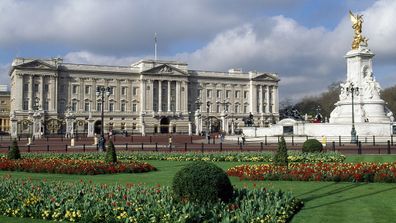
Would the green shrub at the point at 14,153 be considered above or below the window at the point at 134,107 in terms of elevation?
below

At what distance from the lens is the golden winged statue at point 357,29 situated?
53.9 metres

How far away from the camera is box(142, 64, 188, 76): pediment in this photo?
11406 centimetres

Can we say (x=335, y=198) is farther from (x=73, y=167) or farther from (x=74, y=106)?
(x=74, y=106)

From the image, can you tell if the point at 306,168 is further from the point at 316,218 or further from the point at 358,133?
the point at 358,133

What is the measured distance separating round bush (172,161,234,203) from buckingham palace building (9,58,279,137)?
267 ft

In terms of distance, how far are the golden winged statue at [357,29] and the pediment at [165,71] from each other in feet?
212

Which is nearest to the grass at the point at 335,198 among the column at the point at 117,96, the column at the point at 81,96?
the column at the point at 81,96

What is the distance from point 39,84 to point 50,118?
800 cm

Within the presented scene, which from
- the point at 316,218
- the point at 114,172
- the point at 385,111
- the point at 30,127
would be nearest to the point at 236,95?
the point at 30,127

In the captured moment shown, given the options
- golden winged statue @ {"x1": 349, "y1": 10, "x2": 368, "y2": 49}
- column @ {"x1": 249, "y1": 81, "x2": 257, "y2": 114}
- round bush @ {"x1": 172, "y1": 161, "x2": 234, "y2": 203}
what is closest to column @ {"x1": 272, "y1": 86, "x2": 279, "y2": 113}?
column @ {"x1": 249, "y1": 81, "x2": 257, "y2": 114}

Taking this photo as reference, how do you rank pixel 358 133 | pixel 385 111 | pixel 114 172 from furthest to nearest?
1. pixel 385 111
2. pixel 358 133
3. pixel 114 172

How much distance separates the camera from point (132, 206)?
34.0 feet

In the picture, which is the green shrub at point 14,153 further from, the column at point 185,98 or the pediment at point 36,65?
the column at point 185,98

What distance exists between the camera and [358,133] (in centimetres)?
4888
